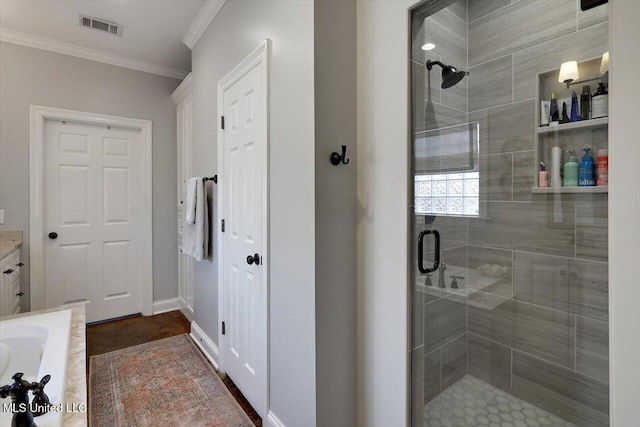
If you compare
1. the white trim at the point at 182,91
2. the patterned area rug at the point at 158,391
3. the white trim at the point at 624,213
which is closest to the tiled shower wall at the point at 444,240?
the white trim at the point at 624,213

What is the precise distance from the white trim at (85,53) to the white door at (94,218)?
66 cm

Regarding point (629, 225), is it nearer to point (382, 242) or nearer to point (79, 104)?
point (382, 242)

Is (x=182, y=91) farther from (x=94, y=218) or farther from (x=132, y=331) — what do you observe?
(x=132, y=331)

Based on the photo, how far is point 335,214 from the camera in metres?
1.38

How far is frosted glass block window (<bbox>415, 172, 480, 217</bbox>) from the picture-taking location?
1331 mm

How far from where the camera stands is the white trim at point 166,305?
346 centimetres

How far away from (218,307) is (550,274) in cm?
205

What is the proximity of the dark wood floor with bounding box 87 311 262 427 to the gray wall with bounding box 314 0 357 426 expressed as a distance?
1246 mm

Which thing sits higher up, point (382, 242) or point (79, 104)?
point (79, 104)

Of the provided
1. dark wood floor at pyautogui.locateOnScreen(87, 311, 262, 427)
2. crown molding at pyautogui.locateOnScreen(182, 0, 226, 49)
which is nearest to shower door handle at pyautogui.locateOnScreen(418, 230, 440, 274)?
dark wood floor at pyautogui.locateOnScreen(87, 311, 262, 427)

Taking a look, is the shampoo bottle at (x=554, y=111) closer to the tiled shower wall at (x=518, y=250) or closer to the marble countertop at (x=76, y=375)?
the tiled shower wall at (x=518, y=250)

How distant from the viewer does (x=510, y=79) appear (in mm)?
1286

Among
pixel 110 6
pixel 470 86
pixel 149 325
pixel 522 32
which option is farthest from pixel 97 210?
pixel 522 32

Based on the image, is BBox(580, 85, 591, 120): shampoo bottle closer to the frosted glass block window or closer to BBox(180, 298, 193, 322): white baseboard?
the frosted glass block window
